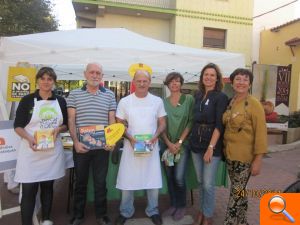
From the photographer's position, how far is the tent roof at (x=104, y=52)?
5133 millimetres

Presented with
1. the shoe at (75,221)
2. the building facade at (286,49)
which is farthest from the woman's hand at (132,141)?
the building facade at (286,49)

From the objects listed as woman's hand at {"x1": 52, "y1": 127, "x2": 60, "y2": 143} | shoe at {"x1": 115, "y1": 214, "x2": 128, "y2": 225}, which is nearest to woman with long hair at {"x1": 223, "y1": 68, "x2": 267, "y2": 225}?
shoe at {"x1": 115, "y1": 214, "x2": 128, "y2": 225}

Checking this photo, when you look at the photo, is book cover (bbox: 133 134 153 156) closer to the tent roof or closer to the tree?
the tent roof

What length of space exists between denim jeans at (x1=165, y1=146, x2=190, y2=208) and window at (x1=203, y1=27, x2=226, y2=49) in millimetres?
13578

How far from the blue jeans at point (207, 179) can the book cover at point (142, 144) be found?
1.82 feet

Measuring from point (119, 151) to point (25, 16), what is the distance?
15584 mm

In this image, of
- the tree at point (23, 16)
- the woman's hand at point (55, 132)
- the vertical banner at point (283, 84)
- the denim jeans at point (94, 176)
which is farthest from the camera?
the tree at point (23, 16)

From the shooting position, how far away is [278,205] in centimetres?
168

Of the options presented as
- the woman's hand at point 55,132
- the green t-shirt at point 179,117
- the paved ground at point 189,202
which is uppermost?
the green t-shirt at point 179,117

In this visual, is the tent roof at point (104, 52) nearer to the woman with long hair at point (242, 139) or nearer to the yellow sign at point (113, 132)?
the yellow sign at point (113, 132)

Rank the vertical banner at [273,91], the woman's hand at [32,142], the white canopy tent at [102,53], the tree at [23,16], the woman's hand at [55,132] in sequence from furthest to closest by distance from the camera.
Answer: the tree at [23,16] → the vertical banner at [273,91] → the white canopy tent at [102,53] → the woman's hand at [55,132] → the woman's hand at [32,142]

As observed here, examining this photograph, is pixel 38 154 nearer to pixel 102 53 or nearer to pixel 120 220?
pixel 120 220

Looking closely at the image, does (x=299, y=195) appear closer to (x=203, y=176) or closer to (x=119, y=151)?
(x=203, y=176)

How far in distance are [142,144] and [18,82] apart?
200cm
